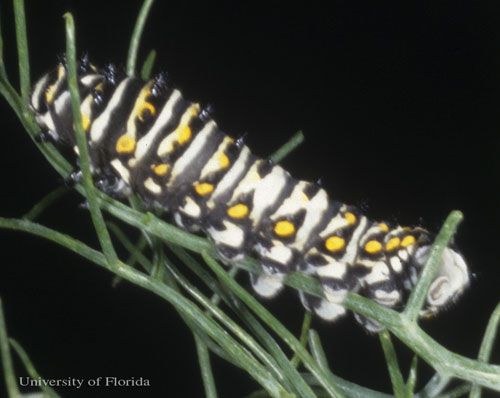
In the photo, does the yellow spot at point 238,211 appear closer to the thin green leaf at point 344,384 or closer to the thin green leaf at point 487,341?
the thin green leaf at point 344,384

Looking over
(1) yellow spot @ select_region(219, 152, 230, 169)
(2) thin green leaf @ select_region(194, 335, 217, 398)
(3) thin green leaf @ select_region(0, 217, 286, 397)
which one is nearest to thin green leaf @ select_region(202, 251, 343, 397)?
(3) thin green leaf @ select_region(0, 217, 286, 397)

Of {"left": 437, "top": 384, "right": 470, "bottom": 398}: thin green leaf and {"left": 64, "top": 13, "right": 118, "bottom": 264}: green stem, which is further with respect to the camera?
{"left": 437, "top": 384, "right": 470, "bottom": 398}: thin green leaf

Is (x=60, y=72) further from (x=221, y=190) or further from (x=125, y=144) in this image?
(x=221, y=190)

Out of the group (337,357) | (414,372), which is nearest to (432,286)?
(414,372)

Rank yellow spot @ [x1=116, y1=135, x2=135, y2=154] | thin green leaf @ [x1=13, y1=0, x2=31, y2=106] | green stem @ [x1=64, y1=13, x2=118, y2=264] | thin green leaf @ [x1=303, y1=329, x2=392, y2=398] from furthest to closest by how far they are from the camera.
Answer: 1. yellow spot @ [x1=116, y1=135, x2=135, y2=154]
2. thin green leaf @ [x1=303, y1=329, x2=392, y2=398]
3. thin green leaf @ [x1=13, y1=0, x2=31, y2=106]
4. green stem @ [x1=64, y1=13, x2=118, y2=264]

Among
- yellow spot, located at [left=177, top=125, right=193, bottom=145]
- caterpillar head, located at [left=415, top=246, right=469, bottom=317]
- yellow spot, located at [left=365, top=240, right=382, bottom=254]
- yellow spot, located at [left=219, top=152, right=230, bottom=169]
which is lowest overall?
caterpillar head, located at [left=415, top=246, right=469, bottom=317]

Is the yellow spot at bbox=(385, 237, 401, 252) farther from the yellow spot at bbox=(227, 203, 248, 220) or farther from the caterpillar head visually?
the yellow spot at bbox=(227, 203, 248, 220)

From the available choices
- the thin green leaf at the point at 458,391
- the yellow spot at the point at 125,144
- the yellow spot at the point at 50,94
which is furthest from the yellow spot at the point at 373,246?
the yellow spot at the point at 50,94

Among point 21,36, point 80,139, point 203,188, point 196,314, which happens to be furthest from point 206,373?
point 21,36
